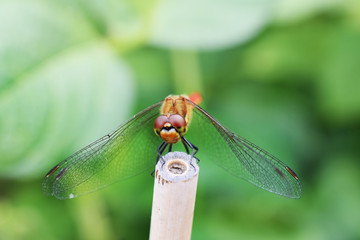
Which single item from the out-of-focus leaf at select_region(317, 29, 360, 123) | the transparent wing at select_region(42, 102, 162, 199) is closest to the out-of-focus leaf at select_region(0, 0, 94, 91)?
the transparent wing at select_region(42, 102, 162, 199)

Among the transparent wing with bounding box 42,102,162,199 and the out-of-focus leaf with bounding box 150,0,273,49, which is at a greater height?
the out-of-focus leaf with bounding box 150,0,273,49

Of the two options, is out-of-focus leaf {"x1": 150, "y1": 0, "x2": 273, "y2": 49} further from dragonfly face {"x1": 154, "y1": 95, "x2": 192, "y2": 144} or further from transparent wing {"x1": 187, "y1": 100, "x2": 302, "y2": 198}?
dragonfly face {"x1": 154, "y1": 95, "x2": 192, "y2": 144}

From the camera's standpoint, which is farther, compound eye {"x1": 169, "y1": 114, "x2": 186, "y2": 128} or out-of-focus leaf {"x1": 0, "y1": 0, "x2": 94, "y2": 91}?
out-of-focus leaf {"x1": 0, "y1": 0, "x2": 94, "y2": 91}

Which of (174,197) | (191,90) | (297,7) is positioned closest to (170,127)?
(174,197)

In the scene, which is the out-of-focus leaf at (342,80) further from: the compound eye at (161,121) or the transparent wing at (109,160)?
the compound eye at (161,121)

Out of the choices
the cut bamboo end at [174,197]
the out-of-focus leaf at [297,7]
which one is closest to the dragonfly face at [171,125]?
the cut bamboo end at [174,197]

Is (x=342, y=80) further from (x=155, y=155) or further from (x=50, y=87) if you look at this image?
(x=50, y=87)
